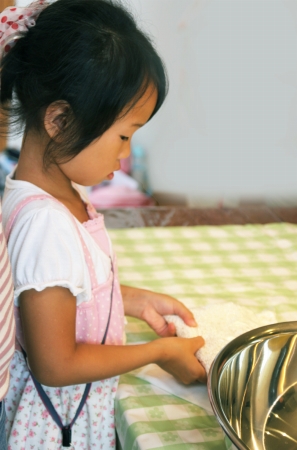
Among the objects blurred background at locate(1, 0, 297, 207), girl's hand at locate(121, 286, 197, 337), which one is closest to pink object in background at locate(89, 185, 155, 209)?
blurred background at locate(1, 0, 297, 207)

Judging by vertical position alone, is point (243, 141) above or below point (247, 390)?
below

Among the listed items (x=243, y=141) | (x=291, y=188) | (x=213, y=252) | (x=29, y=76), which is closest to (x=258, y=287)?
(x=213, y=252)

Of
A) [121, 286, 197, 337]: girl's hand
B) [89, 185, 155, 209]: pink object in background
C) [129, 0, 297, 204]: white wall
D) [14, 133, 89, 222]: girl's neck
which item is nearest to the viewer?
[14, 133, 89, 222]: girl's neck

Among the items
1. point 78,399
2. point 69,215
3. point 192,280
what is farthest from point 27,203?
point 192,280

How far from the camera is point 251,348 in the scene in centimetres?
73

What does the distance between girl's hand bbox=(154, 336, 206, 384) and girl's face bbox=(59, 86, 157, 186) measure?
26 centimetres

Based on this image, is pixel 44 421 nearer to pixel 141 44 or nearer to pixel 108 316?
pixel 108 316

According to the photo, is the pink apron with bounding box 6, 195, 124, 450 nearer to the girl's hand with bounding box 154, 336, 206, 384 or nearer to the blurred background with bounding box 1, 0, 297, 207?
the girl's hand with bounding box 154, 336, 206, 384

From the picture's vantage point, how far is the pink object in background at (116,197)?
8.25 feet

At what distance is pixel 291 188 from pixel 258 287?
0.78 metres

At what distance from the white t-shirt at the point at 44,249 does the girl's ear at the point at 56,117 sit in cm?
8

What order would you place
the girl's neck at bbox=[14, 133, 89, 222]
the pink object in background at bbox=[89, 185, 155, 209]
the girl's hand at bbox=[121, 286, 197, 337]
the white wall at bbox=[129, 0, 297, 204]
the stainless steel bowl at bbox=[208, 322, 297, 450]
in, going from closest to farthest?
the stainless steel bowl at bbox=[208, 322, 297, 450] < the girl's neck at bbox=[14, 133, 89, 222] < the girl's hand at bbox=[121, 286, 197, 337] < the white wall at bbox=[129, 0, 297, 204] < the pink object in background at bbox=[89, 185, 155, 209]

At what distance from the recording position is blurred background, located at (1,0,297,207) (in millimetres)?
1842

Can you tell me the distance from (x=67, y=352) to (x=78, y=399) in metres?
0.13
